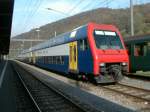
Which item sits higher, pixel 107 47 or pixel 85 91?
pixel 107 47

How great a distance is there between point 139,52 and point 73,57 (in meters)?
4.52

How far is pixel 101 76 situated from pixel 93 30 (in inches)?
104

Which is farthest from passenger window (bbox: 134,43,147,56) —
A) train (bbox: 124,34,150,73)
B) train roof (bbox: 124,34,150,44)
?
train roof (bbox: 124,34,150,44)

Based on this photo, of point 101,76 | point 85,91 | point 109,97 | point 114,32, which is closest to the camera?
point 109,97

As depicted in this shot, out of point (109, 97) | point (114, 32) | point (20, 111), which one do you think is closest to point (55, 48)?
point (114, 32)

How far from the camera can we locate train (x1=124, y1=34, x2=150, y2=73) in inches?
831

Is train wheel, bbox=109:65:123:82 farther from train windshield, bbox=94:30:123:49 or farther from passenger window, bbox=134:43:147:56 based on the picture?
passenger window, bbox=134:43:147:56

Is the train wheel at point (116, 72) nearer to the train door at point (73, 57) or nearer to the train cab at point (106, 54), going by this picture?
the train cab at point (106, 54)

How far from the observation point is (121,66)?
17938 millimetres

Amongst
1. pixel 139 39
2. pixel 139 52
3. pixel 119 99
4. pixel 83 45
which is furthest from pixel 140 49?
pixel 119 99

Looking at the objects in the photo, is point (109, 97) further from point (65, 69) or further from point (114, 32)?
point (65, 69)

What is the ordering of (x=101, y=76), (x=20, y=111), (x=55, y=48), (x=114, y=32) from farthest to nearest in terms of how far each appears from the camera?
(x=55, y=48)
(x=114, y=32)
(x=101, y=76)
(x=20, y=111)

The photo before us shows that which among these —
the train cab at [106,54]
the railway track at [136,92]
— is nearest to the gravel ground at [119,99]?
the railway track at [136,92]

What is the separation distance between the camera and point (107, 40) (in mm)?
18312
